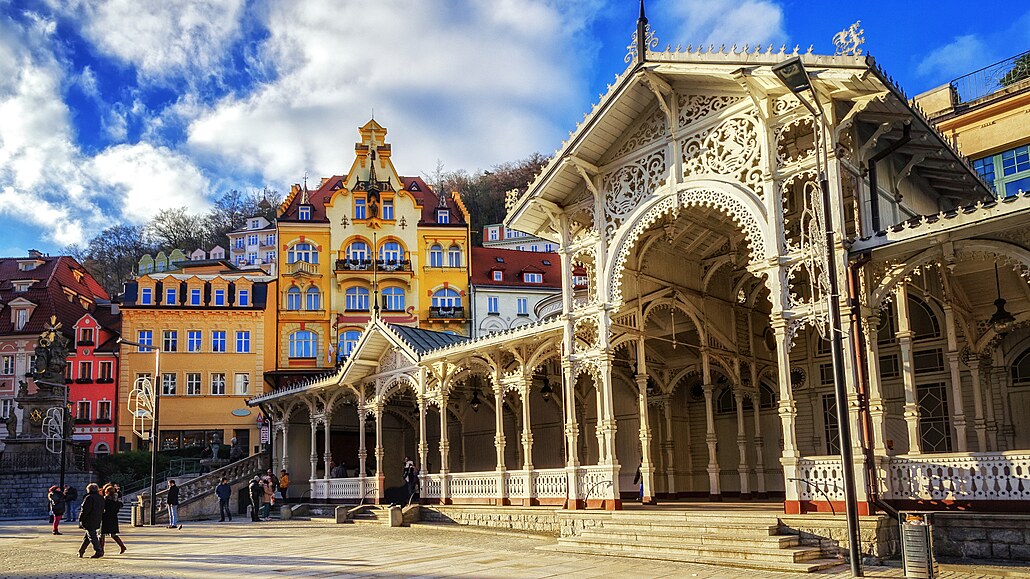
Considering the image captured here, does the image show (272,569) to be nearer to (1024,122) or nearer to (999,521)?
(999,521)

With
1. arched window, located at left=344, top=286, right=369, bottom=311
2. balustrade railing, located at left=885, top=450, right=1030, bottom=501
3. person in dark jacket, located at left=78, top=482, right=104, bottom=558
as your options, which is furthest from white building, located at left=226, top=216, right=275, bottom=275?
balustrade railing, located at left=885, top=450, right=1030, bottom=501

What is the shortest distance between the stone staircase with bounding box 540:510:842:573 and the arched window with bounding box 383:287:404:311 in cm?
3421

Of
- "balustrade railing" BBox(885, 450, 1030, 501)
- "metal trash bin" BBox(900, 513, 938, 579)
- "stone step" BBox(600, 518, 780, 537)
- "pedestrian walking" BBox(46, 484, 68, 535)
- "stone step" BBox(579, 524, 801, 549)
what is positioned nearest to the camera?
"metal trash bin" BBox(900, 513, 938, 579)

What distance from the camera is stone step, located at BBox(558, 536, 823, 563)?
1298cm

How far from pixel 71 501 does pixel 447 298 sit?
24472 mm

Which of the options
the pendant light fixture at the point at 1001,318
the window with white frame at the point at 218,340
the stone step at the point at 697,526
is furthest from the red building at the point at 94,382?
→ the pendant light fixture at the point at 1001,318

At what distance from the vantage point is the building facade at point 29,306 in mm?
52094

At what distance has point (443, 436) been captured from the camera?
2497 centimetres

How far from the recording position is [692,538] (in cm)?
1452

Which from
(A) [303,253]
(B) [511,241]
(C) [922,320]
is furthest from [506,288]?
(C) [922,320]

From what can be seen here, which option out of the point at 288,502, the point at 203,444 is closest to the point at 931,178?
the point at 288,502

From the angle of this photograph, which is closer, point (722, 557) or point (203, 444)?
point (722, 557)

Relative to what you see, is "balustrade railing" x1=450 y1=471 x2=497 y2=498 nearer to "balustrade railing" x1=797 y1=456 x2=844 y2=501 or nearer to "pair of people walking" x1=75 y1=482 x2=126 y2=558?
"pair of people walking" x1=75 y1=482 x2=126 y2=558

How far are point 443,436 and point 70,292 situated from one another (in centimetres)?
4294
